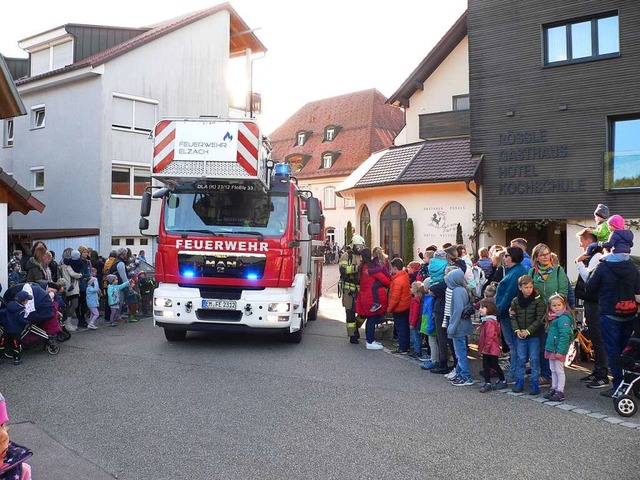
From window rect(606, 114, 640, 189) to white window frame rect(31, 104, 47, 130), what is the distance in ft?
71.2

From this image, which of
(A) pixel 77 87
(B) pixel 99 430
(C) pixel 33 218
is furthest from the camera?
(C) pixel 33 218

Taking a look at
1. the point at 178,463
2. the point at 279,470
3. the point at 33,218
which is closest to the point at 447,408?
the point at 279,470

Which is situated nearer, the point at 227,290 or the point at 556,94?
the point at 227,290

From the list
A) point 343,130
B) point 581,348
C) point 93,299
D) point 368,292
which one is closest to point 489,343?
point 581,348

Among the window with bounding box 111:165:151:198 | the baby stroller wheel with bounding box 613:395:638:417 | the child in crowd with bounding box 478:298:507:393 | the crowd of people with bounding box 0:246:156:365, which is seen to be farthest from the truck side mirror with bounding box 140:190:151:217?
the window with bounding box 111:165:151:198

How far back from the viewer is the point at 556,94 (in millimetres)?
17641

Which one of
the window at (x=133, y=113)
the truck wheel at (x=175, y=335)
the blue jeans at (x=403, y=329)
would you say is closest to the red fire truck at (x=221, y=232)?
the truck wheel at (x=175, y=335)

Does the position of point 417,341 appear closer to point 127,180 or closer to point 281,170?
point 281,170

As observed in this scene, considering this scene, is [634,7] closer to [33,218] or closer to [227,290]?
[227,290]

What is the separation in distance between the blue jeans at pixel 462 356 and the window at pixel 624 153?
10.8 meters

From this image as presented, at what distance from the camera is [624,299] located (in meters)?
7.22

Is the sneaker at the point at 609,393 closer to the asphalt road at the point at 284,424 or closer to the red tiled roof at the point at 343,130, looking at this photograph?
the asphalt road at the point at 284,424

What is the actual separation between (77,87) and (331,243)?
25.4 m

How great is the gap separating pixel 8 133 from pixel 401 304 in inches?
952
